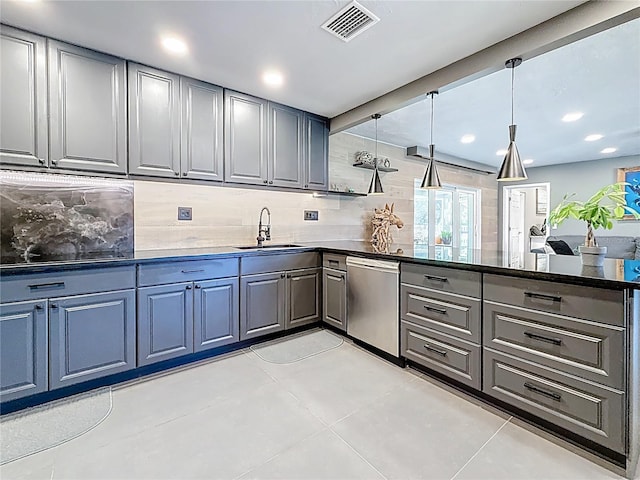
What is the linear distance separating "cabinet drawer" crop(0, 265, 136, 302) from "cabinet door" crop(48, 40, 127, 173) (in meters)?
0.84

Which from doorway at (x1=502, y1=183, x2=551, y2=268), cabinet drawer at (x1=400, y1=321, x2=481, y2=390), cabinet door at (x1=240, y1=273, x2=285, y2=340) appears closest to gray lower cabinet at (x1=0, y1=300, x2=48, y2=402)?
cabinet door at (x1=240, y1=273, x2=285, y2=340)

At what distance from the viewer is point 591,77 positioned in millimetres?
2779

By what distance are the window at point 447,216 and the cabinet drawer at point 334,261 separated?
2238mm

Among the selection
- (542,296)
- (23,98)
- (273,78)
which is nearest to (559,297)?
(542,296)

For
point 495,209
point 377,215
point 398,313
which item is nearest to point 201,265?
point 398,313

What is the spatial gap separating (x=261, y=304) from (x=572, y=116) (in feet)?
13.9

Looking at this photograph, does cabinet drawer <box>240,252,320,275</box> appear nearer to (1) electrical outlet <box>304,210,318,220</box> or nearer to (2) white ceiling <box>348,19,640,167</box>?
(1) electrical outlet <box>304,210,318,220</box>

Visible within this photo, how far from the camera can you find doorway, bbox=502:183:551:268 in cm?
687

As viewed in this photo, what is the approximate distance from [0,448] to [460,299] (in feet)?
9.00

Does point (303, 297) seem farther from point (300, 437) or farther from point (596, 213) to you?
point (596, 213)

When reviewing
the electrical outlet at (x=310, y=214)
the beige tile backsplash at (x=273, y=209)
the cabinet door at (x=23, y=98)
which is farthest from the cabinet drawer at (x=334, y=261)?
the cabinet door at (x=23, y=98)

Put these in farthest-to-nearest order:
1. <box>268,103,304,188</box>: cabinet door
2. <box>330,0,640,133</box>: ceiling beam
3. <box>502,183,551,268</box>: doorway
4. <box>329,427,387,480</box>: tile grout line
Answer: <box>502,183,551,268</box>: doorway, <box>268,103,304,188</box>: cabinet door, <box>330,0,640,133</box>: ceiling beam, <box>329,427,387,480</box>: tile grout line

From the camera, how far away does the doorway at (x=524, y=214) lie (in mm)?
6867

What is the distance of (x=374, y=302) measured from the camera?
2.77 metres
